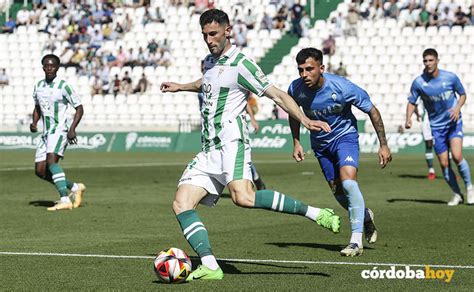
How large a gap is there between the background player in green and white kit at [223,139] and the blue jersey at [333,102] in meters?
1.73

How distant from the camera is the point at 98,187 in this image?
22.8 meters

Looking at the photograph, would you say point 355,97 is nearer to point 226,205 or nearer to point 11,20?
point 226,205

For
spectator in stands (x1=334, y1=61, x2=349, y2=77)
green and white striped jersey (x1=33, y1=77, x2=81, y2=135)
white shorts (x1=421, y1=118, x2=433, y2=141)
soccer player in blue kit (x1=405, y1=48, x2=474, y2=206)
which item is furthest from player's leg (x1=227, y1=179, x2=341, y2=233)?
spectator in stands (x1=334, y1=61, x2=349, y2=77)

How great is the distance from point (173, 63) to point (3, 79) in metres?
8.84

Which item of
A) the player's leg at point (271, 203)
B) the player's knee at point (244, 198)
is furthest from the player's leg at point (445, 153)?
the player's knee at point (244, 198)

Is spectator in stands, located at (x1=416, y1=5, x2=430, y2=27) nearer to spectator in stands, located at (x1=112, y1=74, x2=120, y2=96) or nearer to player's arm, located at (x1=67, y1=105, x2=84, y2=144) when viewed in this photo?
spectator in stands, located at (x1=112, y1=74, x2=120, y2=96)

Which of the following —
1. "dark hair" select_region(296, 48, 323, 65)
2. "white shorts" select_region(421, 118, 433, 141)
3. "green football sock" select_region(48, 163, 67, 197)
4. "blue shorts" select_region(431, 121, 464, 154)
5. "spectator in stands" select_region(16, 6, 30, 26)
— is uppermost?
"dark hair" select_region(296, 48, 323, 65)

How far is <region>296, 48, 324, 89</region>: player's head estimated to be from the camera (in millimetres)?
11250

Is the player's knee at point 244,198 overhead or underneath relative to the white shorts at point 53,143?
overhead

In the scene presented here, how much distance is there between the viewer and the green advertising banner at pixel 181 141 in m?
39.0

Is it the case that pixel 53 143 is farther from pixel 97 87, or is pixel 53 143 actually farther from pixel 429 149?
pixel 97 87

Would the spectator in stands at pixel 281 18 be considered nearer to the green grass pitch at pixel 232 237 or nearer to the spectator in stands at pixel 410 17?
the spectator in stands at pixel 410 17

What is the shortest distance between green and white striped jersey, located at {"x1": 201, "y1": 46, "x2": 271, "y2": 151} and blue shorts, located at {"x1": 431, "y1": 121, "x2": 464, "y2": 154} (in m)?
8.53

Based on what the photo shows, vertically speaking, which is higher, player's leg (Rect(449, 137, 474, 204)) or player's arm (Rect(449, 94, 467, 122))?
player's arm (Rect(449, 94, 467, 122))
